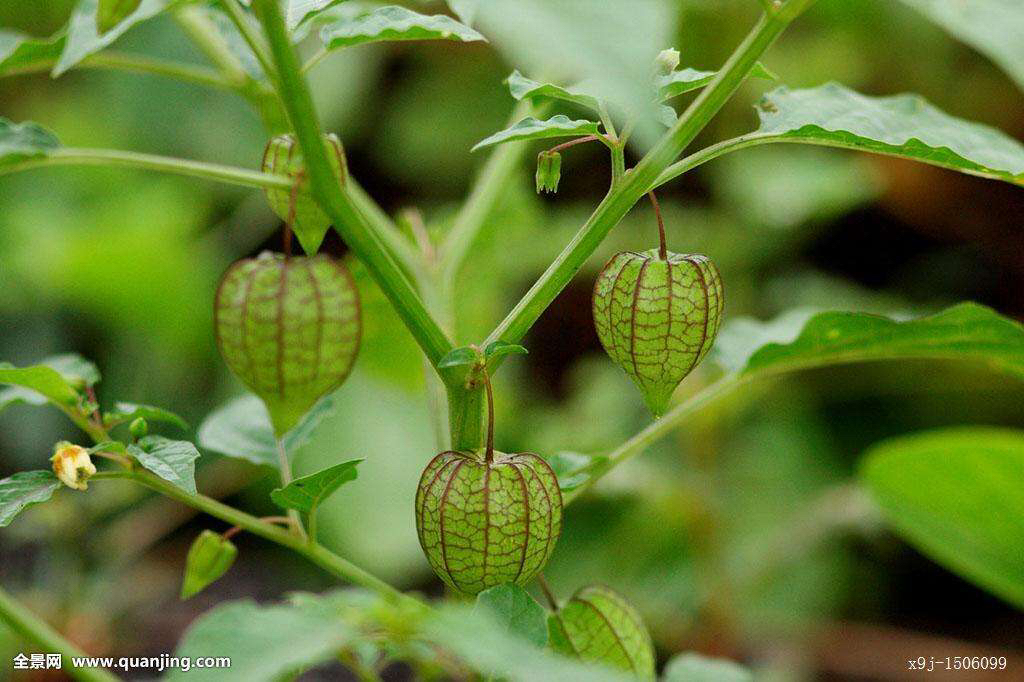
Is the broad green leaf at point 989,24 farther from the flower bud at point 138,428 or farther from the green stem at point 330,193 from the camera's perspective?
the flower bud at point 138,428

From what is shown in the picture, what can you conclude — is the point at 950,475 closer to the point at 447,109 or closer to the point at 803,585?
Result: the point at 803,585

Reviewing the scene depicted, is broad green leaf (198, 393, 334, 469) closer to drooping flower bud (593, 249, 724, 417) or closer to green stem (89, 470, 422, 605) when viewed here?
green stem (89, 470, 422, 605)

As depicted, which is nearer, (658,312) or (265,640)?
(265,640)

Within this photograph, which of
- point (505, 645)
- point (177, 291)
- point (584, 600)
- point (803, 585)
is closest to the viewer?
point (505, 645)

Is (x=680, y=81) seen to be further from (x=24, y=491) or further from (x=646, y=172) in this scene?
(x=24, y=491)

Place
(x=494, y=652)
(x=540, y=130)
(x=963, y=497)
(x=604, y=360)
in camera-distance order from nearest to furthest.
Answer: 1. (x=494, y=652)
2. (x=540, y=130)
3. (x=963, y=497)
4. (x=604, y=360)

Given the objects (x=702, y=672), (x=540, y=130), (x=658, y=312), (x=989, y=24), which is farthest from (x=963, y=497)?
(x=540, y=130)

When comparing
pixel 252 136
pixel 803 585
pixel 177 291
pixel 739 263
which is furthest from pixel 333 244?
pixel 803 585
